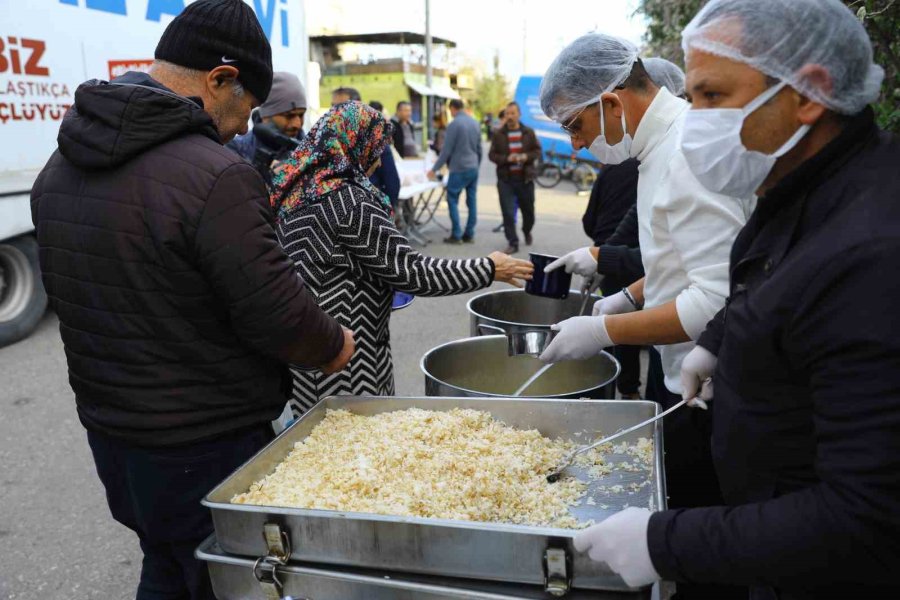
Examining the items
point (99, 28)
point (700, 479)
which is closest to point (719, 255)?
point (700, 479)

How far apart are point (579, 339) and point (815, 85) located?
1097 millimetres

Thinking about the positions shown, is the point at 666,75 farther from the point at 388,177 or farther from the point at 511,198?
the point at 511,198

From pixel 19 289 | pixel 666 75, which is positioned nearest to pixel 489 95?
pixel 19 289

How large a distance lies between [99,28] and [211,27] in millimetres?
4899

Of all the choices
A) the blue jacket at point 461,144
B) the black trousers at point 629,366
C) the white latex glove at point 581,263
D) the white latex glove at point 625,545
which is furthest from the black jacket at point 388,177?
the white latex glove at point 625,545

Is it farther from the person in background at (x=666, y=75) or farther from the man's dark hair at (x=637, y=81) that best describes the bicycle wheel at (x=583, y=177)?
the man's dark hair at (x=637, y=81)

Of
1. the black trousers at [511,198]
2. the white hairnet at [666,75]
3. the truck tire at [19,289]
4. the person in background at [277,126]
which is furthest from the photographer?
the black trousers at [511,198]

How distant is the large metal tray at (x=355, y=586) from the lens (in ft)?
4.34

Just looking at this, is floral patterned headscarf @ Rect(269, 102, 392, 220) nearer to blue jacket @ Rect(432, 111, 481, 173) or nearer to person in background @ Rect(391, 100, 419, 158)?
blue jacket @ Rect(432, 111, 481, 173)

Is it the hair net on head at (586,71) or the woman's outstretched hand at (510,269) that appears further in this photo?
the woman's outstretched hand at (510,269)

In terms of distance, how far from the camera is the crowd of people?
1.02m

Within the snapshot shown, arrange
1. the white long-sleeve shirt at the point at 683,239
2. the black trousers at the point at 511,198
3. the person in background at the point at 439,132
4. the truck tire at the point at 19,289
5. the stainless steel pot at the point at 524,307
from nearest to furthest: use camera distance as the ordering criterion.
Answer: the white long-sleeve shirt at the point at 683,239
the stainless steel pot at the point at 524,307
the truck tire at the point at 19,289
the black trousers at the point at 511,198
the person in background at the point at 439,132

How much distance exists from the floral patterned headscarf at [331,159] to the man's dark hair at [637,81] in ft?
2.88

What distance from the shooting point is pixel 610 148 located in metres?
2.38
